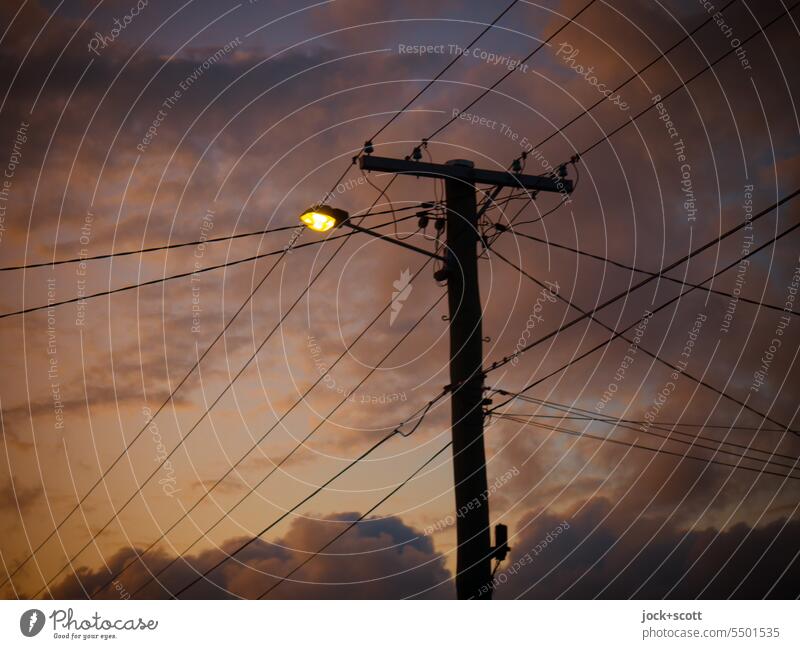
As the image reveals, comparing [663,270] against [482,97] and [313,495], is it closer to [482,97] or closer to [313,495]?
[482,97]

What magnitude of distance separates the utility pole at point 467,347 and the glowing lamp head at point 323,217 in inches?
34.8

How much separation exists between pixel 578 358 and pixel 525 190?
216 cm

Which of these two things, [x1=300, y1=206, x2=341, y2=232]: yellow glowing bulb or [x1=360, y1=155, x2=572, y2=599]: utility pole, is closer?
[x1=360, y1=155, x2=572, y2=599]: utility pole

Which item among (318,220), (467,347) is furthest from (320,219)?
(467,347)

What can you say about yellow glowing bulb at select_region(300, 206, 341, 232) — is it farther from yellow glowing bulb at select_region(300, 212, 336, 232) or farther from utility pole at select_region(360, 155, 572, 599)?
utility pole at select_region(360, 155, 572, 599)

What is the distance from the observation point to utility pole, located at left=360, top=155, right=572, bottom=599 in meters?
8.88

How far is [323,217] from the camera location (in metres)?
9.31

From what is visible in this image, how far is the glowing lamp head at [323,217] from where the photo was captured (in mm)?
9266

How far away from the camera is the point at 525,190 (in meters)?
10.5

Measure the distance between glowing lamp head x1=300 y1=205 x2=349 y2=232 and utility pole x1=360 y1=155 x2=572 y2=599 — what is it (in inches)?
34.8

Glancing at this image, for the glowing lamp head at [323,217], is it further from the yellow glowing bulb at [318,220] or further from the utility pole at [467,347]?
the utility pole at [467,347]

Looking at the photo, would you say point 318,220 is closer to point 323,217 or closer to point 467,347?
point 323,217

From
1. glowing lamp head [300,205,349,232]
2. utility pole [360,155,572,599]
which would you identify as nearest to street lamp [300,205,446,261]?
glowing lamp head [300,205,349,232]
